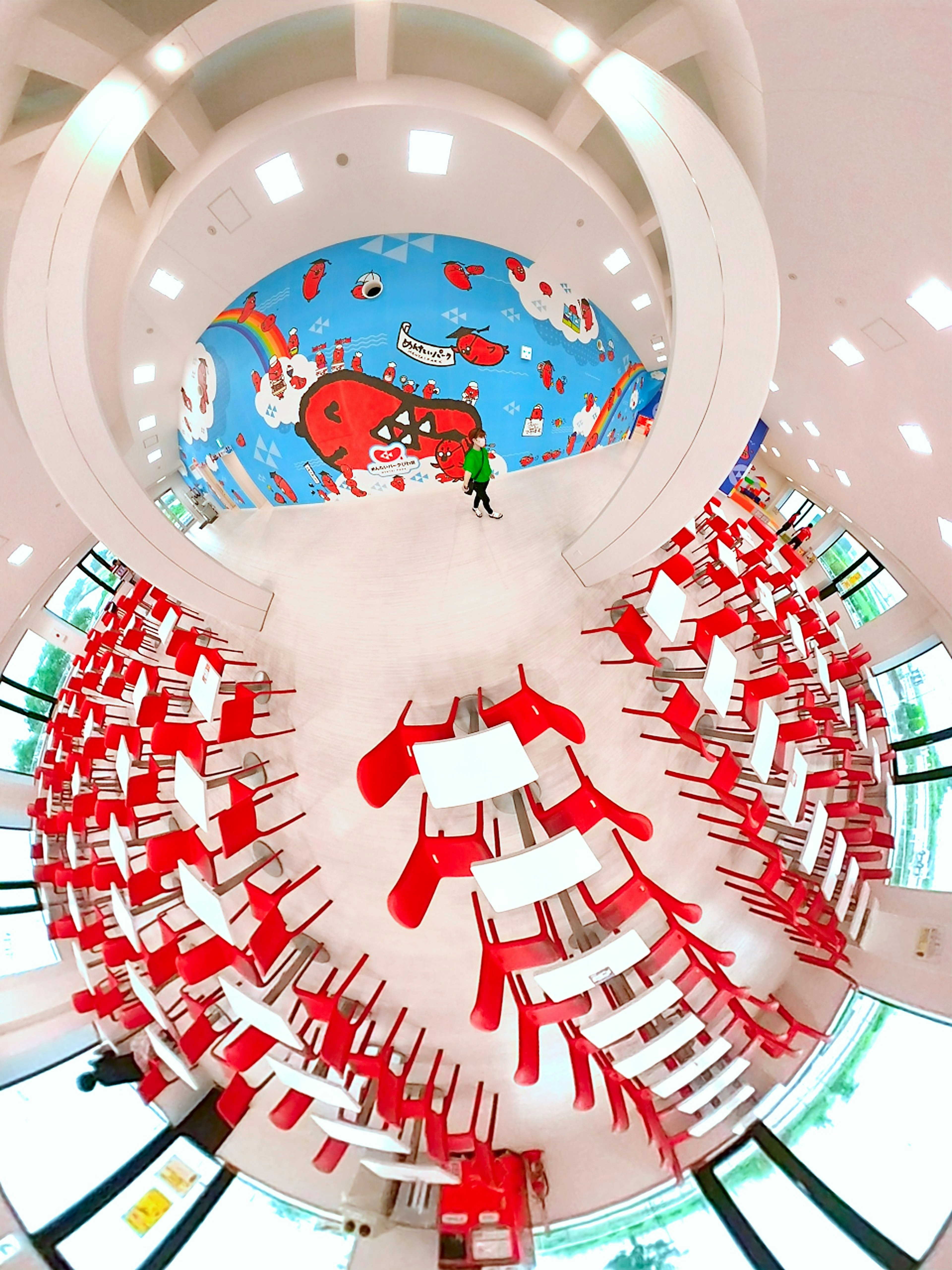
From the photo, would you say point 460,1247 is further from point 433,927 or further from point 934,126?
point 934,126

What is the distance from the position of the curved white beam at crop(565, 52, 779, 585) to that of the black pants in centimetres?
104

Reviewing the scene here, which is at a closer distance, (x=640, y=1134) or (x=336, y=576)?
(x=640, y=1134)

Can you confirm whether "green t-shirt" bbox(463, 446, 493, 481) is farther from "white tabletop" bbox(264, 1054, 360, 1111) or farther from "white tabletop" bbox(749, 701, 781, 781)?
"white tabletop" bbox(264, 1054, 360, 1111)

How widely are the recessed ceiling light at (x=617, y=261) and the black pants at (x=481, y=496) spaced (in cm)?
187

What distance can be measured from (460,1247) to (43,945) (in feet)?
16.7

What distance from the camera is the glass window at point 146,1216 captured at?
14.6ft

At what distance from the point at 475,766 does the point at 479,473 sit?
8.34 feet

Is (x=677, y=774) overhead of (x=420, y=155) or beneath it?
beneath

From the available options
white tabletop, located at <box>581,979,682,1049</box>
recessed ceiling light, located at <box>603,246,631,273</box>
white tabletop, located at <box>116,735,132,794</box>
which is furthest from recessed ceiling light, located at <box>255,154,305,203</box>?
white tabletop, located at <box>581,979,682,1049</box>

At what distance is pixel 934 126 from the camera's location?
2645mm

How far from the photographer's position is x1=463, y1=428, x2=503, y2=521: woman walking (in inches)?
→ 182

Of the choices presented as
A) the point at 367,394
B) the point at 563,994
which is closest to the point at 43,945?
the point at 563,994

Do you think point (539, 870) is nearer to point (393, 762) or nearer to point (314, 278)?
point (393, 762)

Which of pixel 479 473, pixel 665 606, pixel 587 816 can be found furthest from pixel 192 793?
pixel 665 606
